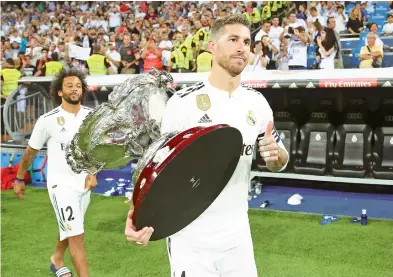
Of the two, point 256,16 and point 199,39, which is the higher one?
point 256,16

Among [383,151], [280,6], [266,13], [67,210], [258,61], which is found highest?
[280,6]

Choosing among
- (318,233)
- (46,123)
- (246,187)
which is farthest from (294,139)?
(246,187)

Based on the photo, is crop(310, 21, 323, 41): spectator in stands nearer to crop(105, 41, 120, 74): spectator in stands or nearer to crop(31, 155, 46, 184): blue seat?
crop(105, 41, 120, 74): spectator in stands

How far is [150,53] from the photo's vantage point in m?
13.1

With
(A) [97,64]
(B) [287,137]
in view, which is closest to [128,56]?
(A) [97,64]

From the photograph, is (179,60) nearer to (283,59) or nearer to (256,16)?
(283,59)

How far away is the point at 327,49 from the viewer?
11180 mm

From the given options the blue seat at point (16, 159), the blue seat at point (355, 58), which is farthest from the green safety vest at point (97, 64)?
the blue seat at point (355, 58)

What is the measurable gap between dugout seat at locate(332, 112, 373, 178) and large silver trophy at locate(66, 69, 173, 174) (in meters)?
6.83

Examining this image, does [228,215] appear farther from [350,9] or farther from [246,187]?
[350,9]

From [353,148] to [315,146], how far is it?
0.70m

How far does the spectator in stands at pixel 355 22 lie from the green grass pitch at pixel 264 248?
675 centimetres

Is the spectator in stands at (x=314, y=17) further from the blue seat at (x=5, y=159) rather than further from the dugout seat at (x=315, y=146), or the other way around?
the blue seat at (x=5, y=159)

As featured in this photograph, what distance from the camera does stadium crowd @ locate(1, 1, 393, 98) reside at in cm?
1159
